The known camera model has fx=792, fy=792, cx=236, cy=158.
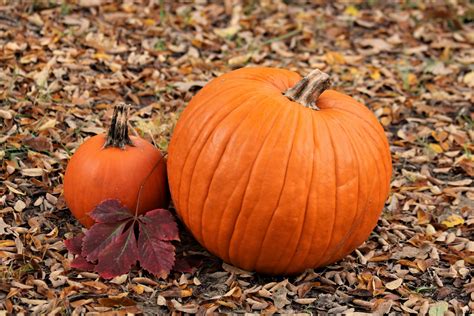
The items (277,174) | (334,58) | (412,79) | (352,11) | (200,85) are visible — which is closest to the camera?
(277,174)

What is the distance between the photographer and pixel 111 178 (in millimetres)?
3559

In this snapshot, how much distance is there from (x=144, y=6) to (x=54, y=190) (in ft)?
8.70

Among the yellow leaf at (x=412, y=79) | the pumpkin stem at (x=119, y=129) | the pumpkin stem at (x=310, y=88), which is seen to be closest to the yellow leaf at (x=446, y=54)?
the yellow leaf at (x=412, y=79)

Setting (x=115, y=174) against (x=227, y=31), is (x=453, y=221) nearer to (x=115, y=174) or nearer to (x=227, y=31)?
(x=115, y=174)

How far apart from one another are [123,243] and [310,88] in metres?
1.06

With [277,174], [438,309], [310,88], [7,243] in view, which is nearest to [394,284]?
[438,309]

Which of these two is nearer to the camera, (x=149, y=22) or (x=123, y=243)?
(x=123, y=243)

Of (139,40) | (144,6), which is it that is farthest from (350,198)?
(144,6)

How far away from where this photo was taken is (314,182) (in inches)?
130

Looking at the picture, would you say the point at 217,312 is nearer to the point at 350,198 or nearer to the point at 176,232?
the point at 176,232

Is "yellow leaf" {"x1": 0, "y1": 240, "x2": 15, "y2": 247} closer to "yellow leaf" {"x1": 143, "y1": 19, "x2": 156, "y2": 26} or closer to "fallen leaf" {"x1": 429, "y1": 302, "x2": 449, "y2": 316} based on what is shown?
"fallen leaf" {"x1": 429, "y1": 302, "x2": 449, "y2": 316}

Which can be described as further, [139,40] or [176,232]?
[139,40]

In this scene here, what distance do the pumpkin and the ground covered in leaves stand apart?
0.26 meters

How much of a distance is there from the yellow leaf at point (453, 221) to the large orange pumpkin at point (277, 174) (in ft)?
2.64
